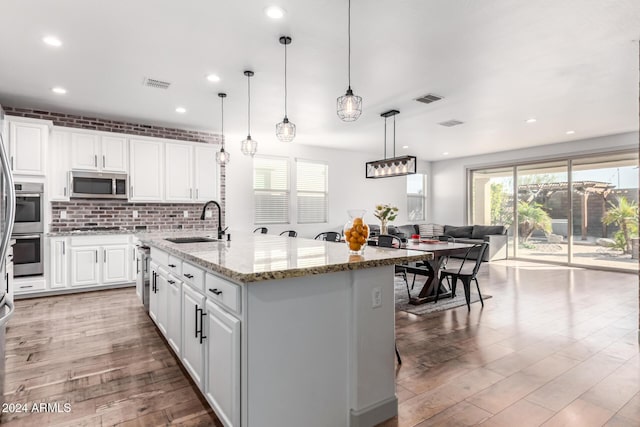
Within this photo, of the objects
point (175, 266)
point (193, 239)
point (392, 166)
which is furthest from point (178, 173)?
point (175, 266)

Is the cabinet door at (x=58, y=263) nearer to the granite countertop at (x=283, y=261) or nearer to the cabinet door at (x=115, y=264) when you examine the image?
the cabinet door at (x=115, y=264)

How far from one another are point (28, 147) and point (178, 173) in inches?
77.2

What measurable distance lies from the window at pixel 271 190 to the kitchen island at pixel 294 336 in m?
5.13

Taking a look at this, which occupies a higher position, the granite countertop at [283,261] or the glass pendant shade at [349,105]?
the glass pendant shade at [349,105]

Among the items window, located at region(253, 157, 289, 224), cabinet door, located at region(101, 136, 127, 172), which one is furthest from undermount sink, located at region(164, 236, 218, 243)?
window, located at region(253, 157, 289, 224)

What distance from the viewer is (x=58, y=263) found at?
492 centimetres

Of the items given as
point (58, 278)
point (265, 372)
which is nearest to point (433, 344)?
point (265, 372)

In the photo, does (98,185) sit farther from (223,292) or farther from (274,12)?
(223,292)

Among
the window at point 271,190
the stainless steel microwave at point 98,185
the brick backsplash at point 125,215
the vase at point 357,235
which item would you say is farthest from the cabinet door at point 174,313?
the window at point 271,190

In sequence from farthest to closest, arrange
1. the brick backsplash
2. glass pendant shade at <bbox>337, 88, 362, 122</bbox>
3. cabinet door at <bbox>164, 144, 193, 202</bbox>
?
cabinet door at <bbox>164, 144, 193, 202</bbox> → the brick backsplash → glass pendant shade at <bbox>337, 88, 362, 122</bbox>

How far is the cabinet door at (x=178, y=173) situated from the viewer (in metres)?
5.88

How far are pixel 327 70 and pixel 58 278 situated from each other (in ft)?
15.0

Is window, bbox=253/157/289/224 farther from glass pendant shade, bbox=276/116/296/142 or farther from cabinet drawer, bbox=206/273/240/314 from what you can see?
cabinet drawer, bbox=206/273/240/314

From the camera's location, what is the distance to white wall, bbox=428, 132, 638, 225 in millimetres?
7391
